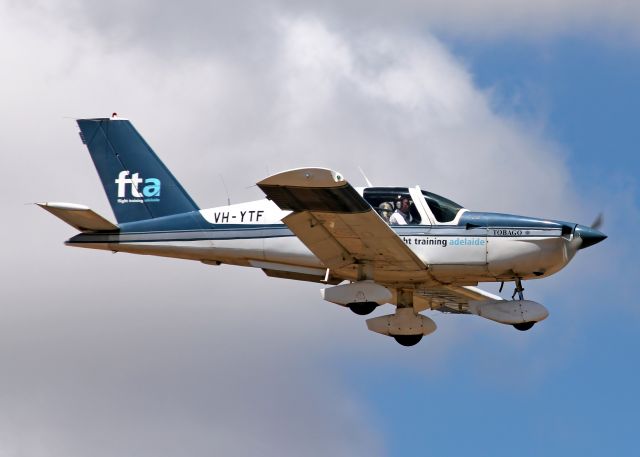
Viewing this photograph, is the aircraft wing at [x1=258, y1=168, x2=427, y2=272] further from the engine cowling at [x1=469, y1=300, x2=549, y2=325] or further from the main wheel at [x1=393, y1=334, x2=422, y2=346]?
the main wheel at [x1=393, y1=334, x2=422, y2=346]

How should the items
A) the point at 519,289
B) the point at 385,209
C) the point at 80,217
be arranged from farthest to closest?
the point at 80,217, the point at 519,289, the point at 385,209

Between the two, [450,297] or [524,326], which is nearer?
[524,326]

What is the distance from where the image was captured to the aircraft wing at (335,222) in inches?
845

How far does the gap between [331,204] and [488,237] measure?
317cm

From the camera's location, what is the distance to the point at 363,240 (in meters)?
23.8

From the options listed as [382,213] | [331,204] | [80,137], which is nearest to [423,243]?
[382,213]

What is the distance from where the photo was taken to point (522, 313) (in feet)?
79.0

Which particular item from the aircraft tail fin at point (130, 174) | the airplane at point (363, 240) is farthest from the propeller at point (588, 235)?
the aircraft tail fin at point (130, 174)

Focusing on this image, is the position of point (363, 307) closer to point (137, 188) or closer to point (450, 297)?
point (450, 297)

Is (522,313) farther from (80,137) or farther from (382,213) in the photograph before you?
(80,137)

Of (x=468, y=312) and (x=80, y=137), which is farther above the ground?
(x=80, y=137)

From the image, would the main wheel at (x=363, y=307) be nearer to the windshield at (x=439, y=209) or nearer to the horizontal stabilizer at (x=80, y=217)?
the windshield at (x=439, y=209)

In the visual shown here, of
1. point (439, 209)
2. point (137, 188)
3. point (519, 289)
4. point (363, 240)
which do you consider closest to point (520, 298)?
point (519, 289)

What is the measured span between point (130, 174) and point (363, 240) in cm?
547
